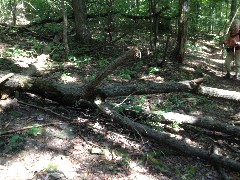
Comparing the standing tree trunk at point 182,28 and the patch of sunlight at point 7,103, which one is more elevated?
the standing tree trunk at point 182,28

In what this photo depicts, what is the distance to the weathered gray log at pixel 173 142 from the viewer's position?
17.3ft

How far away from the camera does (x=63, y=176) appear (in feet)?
14.0

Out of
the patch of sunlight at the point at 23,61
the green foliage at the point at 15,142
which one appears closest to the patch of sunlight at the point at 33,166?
the green foliage at the point at 15,142

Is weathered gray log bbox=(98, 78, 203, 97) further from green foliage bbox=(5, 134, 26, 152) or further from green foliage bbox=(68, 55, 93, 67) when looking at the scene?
green foliage bbox=(68, 55, 93, 67)

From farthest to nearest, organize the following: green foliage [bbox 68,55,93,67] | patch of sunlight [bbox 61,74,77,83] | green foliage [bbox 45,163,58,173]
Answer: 1. green foliage [bbox 68,55,93,67]
2. patch of sunlight [bbox 61,74,77,83]
3. green foliage [bbox 45,163,58,173]

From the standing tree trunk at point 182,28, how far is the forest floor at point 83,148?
539 centimetres

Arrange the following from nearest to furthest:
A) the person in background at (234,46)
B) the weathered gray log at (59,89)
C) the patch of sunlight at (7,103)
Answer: the patch of sunlight at (7,103), the weathered gray log at (59,89), the person in background at (234,46)

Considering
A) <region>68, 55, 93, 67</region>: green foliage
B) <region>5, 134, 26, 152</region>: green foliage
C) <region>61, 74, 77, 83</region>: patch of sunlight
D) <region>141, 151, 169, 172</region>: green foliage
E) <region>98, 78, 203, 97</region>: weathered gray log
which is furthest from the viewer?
<region>68, 55, 93, 67</region>: green foliage

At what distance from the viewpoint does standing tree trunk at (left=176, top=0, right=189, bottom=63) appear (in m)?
10.7

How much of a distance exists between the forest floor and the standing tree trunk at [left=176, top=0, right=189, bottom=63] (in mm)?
5390

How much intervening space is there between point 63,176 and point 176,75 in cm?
652

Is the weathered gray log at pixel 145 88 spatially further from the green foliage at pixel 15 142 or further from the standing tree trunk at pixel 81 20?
the standing tree trunk at pixel 81 20

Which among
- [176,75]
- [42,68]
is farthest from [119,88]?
[176,75]

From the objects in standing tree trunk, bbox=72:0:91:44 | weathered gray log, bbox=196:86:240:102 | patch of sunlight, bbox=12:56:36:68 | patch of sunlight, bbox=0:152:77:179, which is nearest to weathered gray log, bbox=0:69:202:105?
weathered gray log, bbox=196:86:240:102
